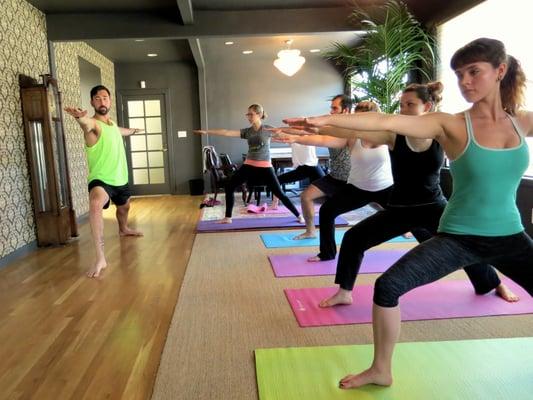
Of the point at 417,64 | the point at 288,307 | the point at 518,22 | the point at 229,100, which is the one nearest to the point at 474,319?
the point at 288,307

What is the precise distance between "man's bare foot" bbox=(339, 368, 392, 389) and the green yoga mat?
0.02 metres

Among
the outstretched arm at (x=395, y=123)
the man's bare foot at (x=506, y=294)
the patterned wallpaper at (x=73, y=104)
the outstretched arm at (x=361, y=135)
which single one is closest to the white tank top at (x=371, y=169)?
the outstretched arm at (x=361, y=135)

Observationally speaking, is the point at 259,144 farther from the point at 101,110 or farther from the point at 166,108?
the point at 166,108

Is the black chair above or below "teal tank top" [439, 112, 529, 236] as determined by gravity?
below

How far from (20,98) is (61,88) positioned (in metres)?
1.39

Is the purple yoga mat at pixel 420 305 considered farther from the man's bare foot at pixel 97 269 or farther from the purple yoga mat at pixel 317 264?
the man's bare foot at pixel 97 269

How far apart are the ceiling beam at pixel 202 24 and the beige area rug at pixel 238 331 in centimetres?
313

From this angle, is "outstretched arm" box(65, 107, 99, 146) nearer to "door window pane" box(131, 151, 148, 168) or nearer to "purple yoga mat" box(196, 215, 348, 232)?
"purple yoga mat" box(196, 215, 348, 232)

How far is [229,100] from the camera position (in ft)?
28.8

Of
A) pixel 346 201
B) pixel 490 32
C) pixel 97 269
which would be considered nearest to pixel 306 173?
pixel 346 201

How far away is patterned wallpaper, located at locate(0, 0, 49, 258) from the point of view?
12.5 ft

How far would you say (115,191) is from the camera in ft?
12.0

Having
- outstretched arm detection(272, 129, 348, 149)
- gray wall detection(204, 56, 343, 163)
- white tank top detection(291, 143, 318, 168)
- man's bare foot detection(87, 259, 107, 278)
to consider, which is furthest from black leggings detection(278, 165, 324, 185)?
gray wall detection(204, 56, 343, 163)

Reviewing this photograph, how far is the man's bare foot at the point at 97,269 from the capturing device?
3.27 metres
